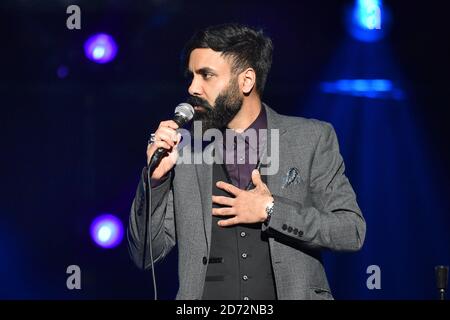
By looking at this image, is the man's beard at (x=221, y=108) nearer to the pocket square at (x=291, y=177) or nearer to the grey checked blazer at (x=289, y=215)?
the grey checked blazer at (x=289, y=215)

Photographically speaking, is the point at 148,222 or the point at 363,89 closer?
the point at 148,222

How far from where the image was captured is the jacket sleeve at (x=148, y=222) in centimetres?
319

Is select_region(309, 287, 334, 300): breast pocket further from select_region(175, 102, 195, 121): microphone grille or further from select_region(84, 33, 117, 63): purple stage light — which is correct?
select_region(84, 33, 117, 63): purple stage light

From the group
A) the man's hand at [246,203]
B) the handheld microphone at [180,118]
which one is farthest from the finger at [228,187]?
the handheld microphone at [180,118]

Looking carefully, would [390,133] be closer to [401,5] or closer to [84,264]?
[401,5]

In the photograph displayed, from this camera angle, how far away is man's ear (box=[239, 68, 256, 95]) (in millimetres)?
3466

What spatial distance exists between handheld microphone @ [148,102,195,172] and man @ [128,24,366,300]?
30 mm

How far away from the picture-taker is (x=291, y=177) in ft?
10.4

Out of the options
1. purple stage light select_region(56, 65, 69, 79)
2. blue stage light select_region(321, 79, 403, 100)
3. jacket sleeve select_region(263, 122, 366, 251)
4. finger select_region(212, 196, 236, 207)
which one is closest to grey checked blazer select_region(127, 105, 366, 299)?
jacket sleeve select_region(263, 122, 366, 251)

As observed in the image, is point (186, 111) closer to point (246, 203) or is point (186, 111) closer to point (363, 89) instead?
point (246, 203)

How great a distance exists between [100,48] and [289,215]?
7.90ft

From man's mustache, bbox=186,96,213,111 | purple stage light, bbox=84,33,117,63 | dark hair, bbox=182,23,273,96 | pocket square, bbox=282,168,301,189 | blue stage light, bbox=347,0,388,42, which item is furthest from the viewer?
purple stage light, bbox=84,33,117,63

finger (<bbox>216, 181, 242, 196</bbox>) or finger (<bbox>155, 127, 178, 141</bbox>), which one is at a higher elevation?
finger (<bbox>155, 127, 178, 141</bbox>)

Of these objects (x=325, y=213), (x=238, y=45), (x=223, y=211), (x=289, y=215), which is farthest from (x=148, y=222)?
(x=238, y=45)
